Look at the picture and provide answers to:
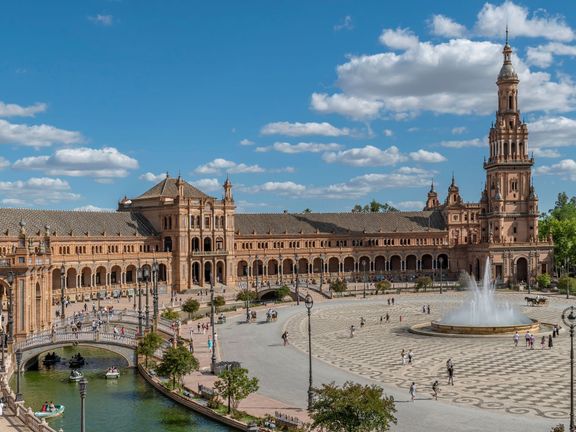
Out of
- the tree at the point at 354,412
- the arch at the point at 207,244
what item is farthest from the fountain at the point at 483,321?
the arch at the point at 207,244

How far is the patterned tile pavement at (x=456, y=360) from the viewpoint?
40.6 m

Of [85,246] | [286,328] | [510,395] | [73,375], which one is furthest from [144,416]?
[85,246]

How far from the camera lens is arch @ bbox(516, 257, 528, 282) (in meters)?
123

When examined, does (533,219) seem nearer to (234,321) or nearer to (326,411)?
(234,321)

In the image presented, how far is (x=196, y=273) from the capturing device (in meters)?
115

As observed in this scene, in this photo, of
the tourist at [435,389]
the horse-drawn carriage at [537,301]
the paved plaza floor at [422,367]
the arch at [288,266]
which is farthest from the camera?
the arch at [288,266]

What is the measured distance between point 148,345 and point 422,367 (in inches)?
750

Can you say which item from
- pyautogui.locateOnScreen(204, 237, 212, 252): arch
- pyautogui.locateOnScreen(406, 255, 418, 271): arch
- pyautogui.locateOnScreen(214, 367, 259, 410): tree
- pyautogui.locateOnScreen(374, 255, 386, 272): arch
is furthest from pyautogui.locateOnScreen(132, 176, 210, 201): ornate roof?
pyautogui.locateOnScreen(214, 367, 259, 410): tree

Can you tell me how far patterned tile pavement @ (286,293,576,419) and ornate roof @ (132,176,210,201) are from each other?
1617 inches

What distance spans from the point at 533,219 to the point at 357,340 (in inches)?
2818

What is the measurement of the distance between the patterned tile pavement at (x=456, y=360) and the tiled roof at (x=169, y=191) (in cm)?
4110

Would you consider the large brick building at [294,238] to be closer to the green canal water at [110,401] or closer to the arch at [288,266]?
the arch at [288,266]

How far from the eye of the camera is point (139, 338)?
54.4 meters

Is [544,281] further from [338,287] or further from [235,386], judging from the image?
[235,386]
